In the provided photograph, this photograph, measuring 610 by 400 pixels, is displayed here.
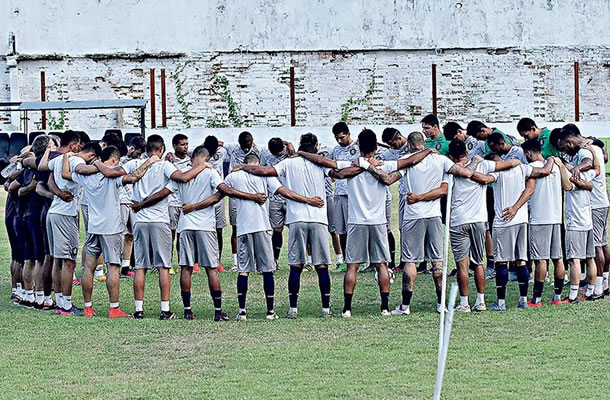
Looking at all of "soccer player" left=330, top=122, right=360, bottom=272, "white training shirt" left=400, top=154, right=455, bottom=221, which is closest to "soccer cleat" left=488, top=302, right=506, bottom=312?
"white training shirt" left=400, top=154, right=455, bottom=221

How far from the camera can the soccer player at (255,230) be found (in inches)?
484

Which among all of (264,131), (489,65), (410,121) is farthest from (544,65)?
(264,131)

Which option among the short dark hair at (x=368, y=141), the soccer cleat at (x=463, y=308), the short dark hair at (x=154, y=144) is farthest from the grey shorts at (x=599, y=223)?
the short dark hair at (x=154, y=144)

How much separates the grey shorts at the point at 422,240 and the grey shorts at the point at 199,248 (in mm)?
2143

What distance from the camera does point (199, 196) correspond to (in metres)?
12.3

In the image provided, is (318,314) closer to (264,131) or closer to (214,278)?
(214,278)

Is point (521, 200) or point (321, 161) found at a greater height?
point (321, 161)

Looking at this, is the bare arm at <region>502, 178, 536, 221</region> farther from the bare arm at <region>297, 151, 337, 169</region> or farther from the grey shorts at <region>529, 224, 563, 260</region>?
the bare arm at <region>297, 151, 337, 169</region>

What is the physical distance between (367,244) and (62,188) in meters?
3.63

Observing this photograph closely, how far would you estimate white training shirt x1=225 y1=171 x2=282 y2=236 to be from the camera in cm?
1232

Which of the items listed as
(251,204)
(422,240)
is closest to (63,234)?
(251,204)

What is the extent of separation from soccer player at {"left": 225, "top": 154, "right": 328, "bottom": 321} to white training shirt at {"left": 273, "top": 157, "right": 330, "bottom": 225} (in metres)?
0.08

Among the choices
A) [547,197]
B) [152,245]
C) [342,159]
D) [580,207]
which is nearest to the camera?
[152,245]

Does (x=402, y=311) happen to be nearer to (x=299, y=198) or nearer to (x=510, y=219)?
(x=510, y=219)
